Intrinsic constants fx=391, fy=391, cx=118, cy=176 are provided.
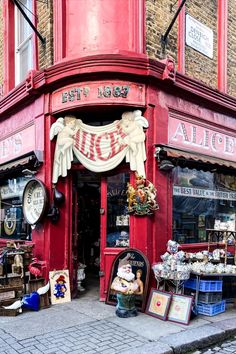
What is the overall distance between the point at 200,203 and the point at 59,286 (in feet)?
11.3

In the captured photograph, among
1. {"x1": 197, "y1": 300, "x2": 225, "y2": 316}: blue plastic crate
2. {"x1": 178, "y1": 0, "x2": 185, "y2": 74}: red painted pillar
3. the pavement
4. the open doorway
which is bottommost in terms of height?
the pavement

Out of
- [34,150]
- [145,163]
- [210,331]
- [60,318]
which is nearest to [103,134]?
[145,163]

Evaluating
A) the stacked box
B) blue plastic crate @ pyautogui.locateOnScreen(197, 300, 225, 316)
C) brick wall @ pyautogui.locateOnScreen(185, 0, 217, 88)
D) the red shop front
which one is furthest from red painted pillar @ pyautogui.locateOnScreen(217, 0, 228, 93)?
blue plastic crate @ pyautogui.locateOnScreen(197, 300, 225, 316)

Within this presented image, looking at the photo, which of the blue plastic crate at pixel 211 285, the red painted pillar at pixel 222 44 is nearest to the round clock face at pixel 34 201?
the blue plastic crate at pixel 211 285

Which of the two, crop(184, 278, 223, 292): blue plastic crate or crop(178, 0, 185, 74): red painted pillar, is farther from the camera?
crop(178, 0, 185, 74): red painted pillar

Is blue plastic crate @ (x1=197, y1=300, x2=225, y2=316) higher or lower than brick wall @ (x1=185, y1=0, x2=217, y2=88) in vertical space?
lower

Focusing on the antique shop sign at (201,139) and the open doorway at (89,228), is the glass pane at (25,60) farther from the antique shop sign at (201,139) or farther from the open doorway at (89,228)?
the antique shop sign at (201,139)

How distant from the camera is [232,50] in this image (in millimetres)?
9766

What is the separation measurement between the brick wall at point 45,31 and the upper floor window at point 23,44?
81 cm

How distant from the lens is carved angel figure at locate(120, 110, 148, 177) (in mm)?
7004

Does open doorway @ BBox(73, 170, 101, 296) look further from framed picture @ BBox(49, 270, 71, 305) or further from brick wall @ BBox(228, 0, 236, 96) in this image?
brick wall @ BBox(228, 0, 236, 96)

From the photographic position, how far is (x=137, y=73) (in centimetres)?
698

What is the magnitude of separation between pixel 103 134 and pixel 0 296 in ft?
11.1

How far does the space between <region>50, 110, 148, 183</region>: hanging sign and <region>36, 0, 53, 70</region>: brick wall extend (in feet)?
4.74
